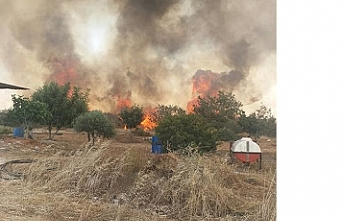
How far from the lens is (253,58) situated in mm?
2131

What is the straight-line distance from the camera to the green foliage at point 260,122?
2.12 m

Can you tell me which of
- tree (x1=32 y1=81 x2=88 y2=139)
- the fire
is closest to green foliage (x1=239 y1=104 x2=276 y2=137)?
the fire

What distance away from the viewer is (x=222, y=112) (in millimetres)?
2146

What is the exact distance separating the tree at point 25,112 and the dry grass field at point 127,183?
7cm

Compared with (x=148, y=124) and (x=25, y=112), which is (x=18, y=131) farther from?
(x=148, y=124)

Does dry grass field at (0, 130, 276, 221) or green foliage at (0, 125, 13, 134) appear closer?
dry grass field at (0, 130, 276, 221)

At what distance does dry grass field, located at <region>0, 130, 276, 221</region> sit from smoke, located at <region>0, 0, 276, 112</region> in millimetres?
237

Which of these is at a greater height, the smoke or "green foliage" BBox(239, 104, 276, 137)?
the smoke

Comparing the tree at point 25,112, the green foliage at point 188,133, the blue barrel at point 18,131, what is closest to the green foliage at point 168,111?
the green foliage at point 188,133

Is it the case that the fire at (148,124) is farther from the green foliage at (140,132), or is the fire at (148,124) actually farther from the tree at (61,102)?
the tree at (61,102)

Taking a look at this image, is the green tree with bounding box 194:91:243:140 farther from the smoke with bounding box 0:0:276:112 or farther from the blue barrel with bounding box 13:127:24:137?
the blue barrel with bounding box 13:127:24:137

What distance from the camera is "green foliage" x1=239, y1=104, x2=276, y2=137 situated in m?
2.12
